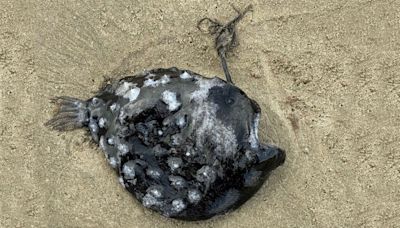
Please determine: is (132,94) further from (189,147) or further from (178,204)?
(178,204)

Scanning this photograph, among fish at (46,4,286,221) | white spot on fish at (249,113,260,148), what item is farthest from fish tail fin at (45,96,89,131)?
white spot on fish at (249,113,260,148)

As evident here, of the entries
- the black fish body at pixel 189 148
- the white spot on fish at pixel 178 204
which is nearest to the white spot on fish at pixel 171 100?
the black fish body at pixel 189 148

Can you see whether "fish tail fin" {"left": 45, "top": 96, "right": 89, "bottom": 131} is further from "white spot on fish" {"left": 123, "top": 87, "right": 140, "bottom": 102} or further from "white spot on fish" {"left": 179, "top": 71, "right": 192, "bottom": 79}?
"white spot on fish" {"left": 179, "top": 71, "right": 192, "bottom": 79}

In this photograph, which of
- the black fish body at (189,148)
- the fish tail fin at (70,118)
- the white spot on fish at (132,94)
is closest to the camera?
the black fish body at (189,148)

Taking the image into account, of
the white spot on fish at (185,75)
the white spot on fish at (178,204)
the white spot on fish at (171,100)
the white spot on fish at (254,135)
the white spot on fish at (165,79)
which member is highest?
the white spot on fish at (185,75)

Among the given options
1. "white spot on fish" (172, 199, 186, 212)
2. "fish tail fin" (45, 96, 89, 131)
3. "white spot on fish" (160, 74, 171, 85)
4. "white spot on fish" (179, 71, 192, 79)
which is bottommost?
"white spot on fish" (172, 199, 186, 212)

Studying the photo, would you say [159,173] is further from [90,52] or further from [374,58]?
[374,58]

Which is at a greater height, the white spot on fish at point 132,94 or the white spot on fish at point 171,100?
the white spot on fish at point 171,100

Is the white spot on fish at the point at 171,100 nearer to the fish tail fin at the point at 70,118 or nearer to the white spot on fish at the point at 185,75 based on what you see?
the white spot on fish at the point at 185,75
